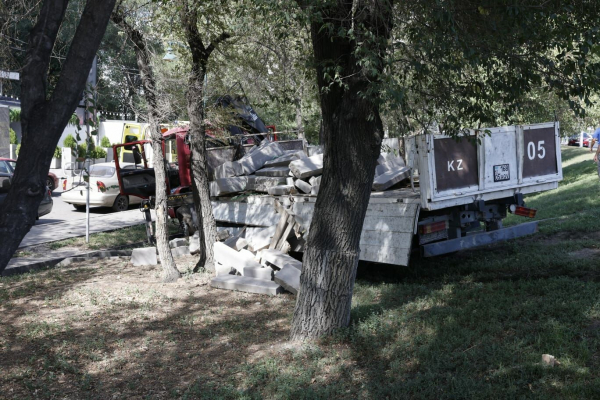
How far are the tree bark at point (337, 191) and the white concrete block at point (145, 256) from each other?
504 centimetres

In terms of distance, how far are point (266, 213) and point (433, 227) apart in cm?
320

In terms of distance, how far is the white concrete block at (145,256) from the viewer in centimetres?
1048

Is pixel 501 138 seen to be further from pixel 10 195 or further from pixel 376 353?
pixel 10 195

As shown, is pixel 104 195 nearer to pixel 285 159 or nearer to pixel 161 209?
pixel 285 159

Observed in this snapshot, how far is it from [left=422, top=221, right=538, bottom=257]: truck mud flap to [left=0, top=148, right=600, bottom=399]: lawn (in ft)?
1.31

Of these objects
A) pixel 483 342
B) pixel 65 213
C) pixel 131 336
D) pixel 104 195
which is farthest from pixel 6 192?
pixel 483 342

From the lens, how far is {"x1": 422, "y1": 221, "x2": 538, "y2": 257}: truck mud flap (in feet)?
26.2

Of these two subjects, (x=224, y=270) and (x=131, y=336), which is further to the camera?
(x=224, y=270)

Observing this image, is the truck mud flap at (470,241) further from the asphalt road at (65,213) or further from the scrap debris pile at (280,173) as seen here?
the asphalt road at (65,213)

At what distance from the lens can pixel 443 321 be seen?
19.7 ft

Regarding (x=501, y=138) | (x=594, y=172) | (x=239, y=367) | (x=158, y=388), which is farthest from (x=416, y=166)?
(x=594, y=172)

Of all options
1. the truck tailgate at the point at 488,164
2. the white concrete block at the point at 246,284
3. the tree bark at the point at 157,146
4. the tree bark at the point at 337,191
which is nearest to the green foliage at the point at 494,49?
the tree bark at the point at 337,191

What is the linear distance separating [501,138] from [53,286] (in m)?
6.88

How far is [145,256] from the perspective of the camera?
1052 centimetres
